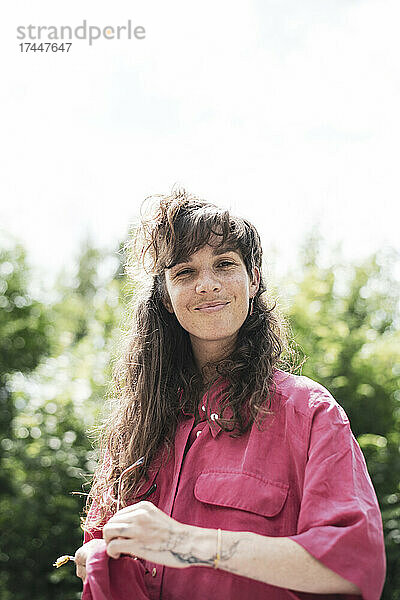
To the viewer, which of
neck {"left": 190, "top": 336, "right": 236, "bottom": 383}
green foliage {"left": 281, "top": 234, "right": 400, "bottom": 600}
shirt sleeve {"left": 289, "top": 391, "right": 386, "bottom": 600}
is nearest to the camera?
shirt sleeve {"left": 289, "top": 391, "right": 386, "bottom": 600}

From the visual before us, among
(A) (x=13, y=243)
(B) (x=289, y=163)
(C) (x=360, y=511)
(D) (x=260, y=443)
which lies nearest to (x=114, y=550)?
(D) (x=260, y=443)

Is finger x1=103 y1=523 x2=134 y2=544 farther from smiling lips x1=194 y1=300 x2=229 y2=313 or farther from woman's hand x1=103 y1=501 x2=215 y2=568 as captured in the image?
smiling lips x1=194 y1=300 x2=229 y2=313

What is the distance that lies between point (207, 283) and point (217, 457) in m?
0.43

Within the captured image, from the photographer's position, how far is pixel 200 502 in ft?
5.15

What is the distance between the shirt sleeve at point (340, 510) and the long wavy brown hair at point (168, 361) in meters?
0.19

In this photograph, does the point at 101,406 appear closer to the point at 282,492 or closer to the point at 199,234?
the point at 199,234

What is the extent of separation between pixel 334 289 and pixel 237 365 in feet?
10.3

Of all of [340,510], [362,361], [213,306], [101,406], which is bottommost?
[101,406]

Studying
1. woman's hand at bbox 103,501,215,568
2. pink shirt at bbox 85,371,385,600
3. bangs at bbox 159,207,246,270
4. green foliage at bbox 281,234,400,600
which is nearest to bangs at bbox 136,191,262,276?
bangs at bbox 159,207,246,270

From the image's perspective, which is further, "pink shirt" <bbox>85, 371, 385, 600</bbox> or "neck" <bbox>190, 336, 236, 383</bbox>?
"neck" <bbox>190, 336, 236, 383</bbox>

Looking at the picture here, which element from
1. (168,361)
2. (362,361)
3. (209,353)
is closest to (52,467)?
(362,361)

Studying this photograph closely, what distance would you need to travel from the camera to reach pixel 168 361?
190cm

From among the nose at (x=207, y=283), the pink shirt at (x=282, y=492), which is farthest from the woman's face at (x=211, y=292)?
the pink shirt at (x=282, y=492)

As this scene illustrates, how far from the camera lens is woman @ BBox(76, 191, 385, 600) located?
1.31 metres
